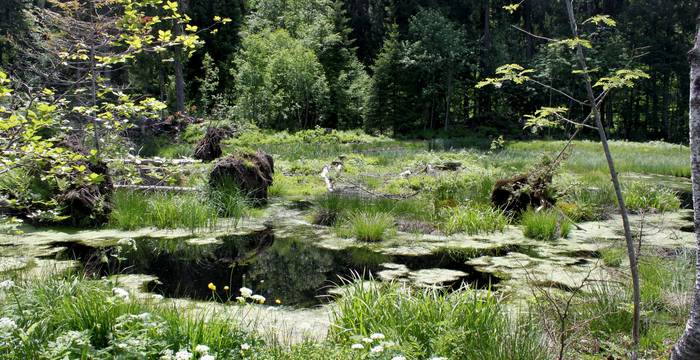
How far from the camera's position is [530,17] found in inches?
1448

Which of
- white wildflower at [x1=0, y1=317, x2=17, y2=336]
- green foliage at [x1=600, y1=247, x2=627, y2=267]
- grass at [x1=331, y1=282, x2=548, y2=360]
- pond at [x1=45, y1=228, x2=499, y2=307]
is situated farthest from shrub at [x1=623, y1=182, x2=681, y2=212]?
white wildflower at [x1=0, y1=317, x2=17, y2=336]

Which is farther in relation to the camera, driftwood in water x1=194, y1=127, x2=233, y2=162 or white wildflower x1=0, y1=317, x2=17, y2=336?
driftwood in water x1=194, y1=127, x2=233, y2=162

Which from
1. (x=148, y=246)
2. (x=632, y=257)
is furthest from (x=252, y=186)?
(x=632, y=257)

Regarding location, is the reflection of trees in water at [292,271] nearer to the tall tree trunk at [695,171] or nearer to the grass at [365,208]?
the grass at [365,208]

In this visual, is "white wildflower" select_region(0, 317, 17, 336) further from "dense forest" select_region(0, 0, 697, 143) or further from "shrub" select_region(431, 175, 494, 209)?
"dense forest" select_region(0, 0, 697, 143)

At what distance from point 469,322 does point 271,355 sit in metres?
1.46

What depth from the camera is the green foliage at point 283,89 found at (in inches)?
1238

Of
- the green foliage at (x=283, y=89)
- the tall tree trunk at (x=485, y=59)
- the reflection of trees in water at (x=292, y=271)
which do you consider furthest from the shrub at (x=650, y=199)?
the tall tree trunk at (x=485, y=59)

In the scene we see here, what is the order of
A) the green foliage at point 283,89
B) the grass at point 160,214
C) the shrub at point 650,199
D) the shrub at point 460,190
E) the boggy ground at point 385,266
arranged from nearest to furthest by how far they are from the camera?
the boggy ground at point 385,266 → the grass at point 160,214 → the shrub at point 460,190 → the shrub at point 650,199 → the green foliage at point 283,89

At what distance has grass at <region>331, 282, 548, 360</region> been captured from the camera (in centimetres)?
364

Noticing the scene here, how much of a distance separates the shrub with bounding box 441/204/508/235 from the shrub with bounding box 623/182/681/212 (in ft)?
10.5

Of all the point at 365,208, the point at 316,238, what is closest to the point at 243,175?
the point at 365,208

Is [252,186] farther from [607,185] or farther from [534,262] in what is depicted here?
[607,185]

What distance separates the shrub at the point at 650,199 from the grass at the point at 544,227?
2.75 metres
